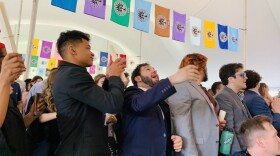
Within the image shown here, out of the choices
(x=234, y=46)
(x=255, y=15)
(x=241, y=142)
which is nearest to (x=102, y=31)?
(x=255, y=15)

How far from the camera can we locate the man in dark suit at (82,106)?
163 centimetres

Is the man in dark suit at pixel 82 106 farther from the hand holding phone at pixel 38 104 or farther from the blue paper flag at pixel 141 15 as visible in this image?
the blue paper flag at pixel 141 15

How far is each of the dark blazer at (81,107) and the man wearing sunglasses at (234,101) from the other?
1.42m

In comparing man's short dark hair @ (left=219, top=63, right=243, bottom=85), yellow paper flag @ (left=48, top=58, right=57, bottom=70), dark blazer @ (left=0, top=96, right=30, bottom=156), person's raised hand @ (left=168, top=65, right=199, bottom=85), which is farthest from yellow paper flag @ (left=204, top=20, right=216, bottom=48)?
yellow paper flag @ (left=48, top=58, right=57, bottom=70)

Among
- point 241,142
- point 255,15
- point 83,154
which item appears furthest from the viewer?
point 255,15

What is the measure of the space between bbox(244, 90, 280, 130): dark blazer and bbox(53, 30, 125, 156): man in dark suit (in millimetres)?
2033

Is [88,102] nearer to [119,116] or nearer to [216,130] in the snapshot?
[119,116]

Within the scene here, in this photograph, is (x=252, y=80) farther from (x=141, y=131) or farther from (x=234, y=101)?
(x=141, y=131)

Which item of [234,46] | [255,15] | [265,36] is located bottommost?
[234,46]

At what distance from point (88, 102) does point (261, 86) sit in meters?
3.29

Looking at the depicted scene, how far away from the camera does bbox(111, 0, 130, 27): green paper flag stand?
17.5 ft

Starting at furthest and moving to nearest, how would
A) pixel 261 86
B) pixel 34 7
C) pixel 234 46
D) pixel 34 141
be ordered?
pixel 234 46 → pixel 34 7 → pixel 261 86 → pixel 34 141

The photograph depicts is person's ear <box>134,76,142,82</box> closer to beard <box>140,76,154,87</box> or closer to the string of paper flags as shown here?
beard <box>140,76,154,87</box>

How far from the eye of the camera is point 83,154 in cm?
163
